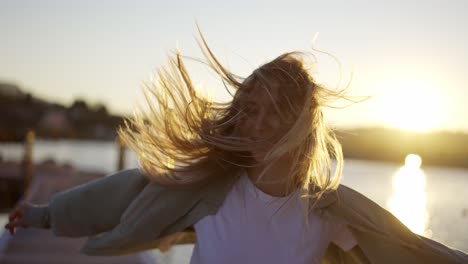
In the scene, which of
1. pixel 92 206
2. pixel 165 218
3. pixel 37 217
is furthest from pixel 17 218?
pixel 165 218

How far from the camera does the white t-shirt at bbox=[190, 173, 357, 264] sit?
266 cm

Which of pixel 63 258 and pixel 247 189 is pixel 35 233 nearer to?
pixel 63 258

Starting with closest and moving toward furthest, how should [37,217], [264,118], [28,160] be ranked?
[264,118] < [37,217] < [28,160]

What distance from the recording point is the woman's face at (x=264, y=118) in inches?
105

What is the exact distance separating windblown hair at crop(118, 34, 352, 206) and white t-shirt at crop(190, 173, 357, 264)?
10cm

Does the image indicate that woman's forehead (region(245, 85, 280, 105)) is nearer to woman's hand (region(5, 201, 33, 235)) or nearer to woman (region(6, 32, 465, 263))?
woman (region(6, 32, 465, 263))

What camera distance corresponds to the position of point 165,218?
2908 mm

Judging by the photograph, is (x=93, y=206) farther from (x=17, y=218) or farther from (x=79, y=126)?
(x=79, y=126)

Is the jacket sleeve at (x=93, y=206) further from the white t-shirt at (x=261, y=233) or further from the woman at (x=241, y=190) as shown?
the white t-shirt at (x=261, y=233)

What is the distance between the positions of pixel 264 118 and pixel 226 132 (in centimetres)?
24

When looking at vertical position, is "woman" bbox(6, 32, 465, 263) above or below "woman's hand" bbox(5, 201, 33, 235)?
above

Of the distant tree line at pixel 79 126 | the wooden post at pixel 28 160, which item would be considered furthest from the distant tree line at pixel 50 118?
the wooden post at pixel 28 160

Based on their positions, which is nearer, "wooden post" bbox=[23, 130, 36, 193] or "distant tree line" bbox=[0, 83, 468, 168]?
"wooden post" bbox=[23, 130, 36, 193]

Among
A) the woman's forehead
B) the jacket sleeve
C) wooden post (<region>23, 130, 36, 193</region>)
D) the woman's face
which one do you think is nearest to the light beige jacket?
the jacket sleeve
